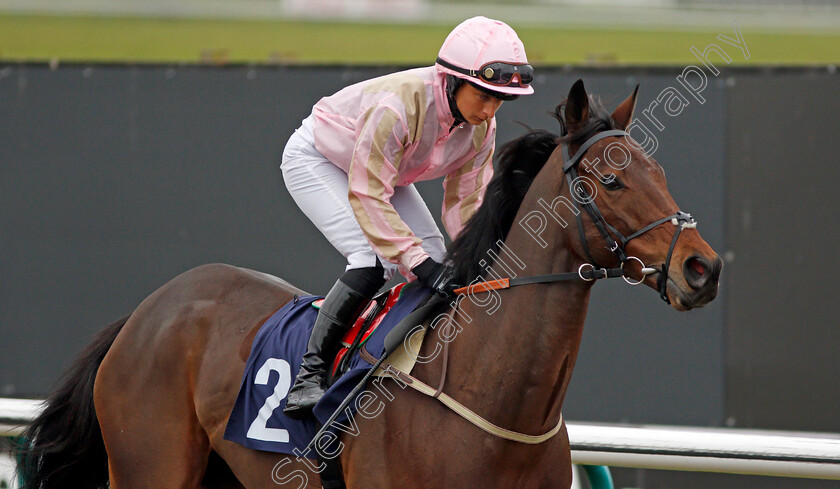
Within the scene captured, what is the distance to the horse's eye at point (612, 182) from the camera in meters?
2.28

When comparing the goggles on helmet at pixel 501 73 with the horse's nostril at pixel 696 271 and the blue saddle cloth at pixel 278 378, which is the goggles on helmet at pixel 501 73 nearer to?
the blue saddle cloth at pixel 278 378

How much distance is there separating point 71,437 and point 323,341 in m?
1.29

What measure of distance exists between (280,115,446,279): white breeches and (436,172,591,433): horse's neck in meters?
0.50

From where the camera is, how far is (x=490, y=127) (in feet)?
9.71

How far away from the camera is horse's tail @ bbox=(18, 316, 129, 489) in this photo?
3318 mm

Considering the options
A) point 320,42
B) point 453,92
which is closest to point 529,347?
point 453,92

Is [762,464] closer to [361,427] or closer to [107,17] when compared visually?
[361,427]

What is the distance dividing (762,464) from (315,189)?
1986mm

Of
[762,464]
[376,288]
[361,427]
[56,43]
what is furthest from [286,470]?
[56,43]

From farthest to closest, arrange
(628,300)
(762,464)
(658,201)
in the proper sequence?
(628,300) < (762,464) < (658,201)

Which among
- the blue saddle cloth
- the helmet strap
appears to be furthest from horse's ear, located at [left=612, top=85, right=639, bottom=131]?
the blue saddle cloth

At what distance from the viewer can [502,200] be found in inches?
101

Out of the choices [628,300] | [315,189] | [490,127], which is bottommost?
[628,300]

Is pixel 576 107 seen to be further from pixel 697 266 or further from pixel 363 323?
pixel 363 323
